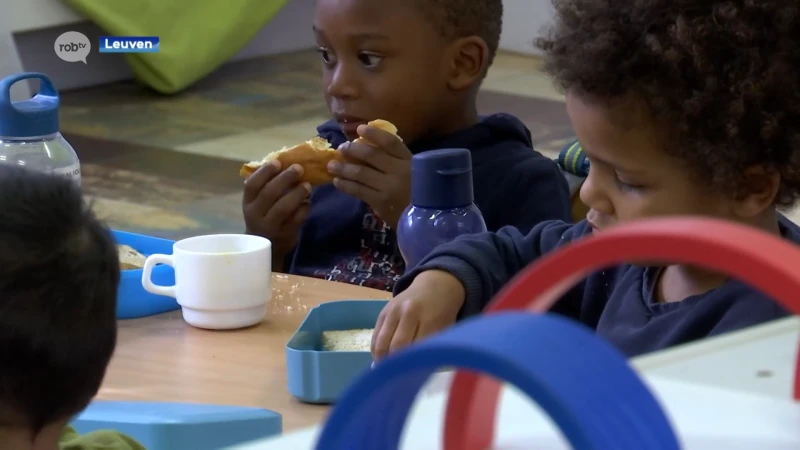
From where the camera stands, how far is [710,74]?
91 centimetres

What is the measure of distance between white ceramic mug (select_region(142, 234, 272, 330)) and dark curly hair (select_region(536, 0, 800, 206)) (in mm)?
384

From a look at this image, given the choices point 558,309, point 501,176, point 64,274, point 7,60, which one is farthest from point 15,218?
point 7,60

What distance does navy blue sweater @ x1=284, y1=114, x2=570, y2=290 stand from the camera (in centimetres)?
158

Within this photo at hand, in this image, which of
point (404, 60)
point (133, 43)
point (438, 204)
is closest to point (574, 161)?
point (404, 60)

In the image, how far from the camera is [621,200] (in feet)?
3.10

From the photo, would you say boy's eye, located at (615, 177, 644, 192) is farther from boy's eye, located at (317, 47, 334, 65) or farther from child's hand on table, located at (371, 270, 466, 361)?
boy's eye, located at (317, 47, 334, 65)

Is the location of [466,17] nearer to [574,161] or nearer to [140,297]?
[574,161]

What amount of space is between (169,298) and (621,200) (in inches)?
20.4

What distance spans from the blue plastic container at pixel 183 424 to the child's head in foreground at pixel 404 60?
2.84 feet

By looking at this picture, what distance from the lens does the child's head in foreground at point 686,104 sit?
89 cm

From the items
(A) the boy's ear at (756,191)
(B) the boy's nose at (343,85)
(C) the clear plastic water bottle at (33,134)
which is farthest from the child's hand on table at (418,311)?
(B) the boy's nose at (343,85)

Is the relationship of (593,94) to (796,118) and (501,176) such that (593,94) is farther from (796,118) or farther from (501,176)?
(501,176)

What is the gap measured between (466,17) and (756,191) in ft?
2.74

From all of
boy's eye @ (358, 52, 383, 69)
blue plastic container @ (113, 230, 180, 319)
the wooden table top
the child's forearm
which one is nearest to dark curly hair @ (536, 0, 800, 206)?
the child's forearm
